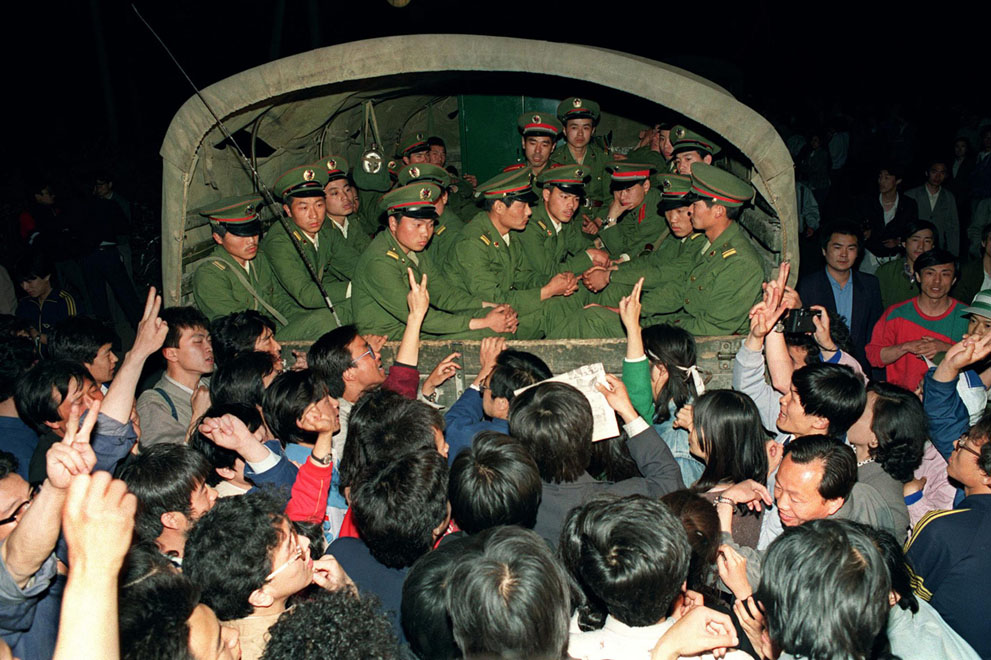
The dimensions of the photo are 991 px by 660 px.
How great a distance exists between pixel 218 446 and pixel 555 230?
4.02 meters

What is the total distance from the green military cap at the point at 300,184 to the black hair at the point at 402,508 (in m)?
4.10

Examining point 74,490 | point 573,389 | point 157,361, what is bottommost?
point 157,361

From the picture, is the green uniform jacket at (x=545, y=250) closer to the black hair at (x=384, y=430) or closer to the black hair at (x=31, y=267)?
the black hair at (x=384, y=430)

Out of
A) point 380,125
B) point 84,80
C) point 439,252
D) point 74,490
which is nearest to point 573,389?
point 74,490

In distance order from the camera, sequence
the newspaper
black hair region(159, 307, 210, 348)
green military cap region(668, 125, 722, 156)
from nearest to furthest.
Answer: the newspaper < black hair region(159, 307, 210, 348) < green military cap region(668, 125, 722, 156)

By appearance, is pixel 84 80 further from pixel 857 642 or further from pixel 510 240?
pixel 857 642

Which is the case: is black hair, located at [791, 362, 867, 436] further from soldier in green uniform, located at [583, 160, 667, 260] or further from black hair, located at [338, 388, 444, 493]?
soldier in green uniform, located at [583, 160, 667, 260]

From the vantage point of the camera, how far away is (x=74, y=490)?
1.90 metres

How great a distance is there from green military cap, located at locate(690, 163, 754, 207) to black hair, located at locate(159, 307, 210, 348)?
143 inches

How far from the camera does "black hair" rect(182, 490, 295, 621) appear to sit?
2.46 metres

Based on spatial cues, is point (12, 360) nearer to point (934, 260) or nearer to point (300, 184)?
point (300, 184)

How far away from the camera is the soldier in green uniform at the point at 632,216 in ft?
24.6

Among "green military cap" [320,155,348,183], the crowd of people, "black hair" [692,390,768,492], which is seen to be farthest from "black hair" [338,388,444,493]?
"green military cap" [320,155,348,183]

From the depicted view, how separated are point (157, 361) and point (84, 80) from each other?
1452cm
